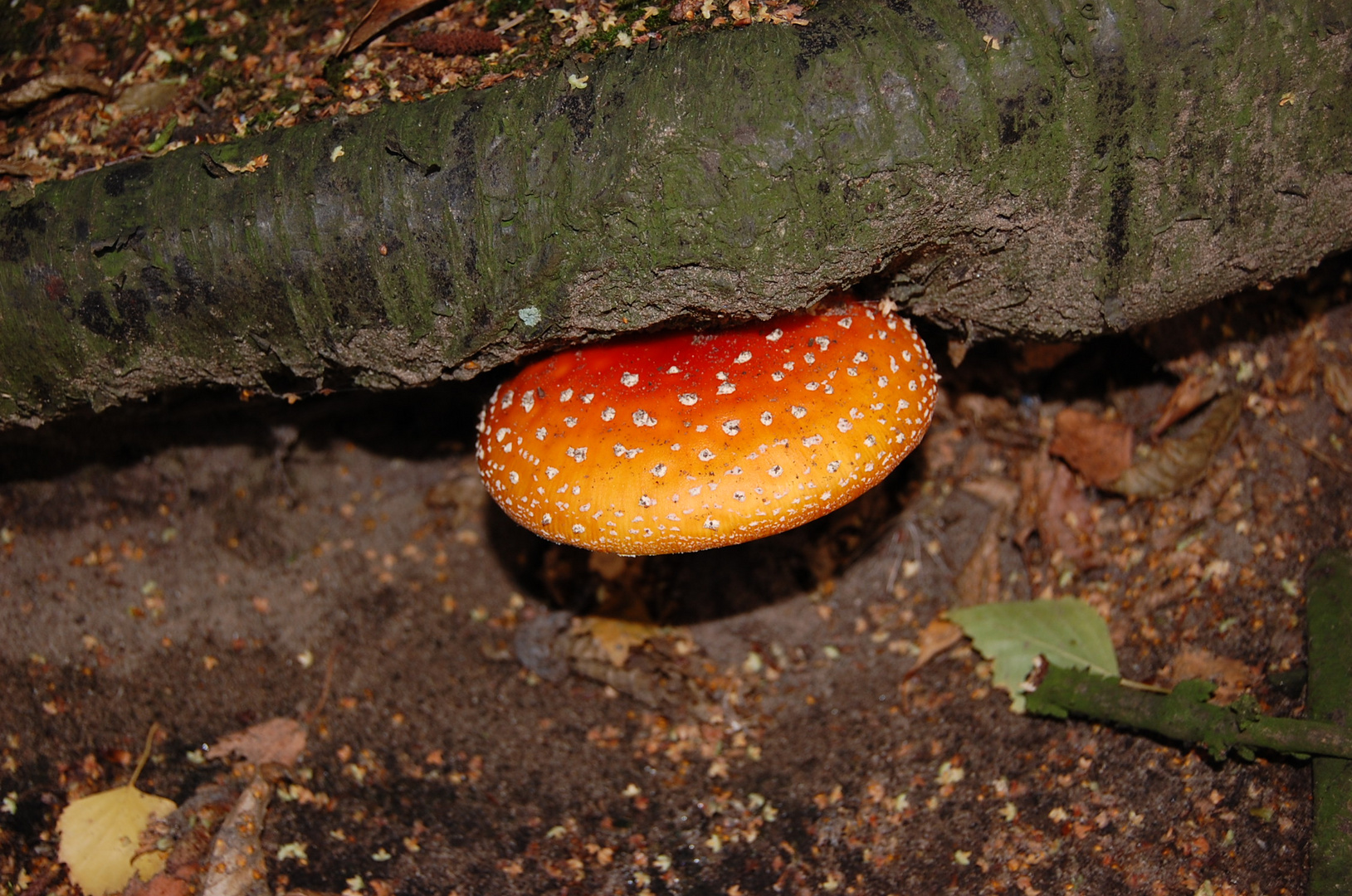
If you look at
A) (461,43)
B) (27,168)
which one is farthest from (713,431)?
(27,168)

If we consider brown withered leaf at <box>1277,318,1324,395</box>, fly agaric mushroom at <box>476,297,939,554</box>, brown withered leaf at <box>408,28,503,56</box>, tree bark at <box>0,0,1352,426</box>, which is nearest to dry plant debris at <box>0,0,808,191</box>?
brown withered leaf at <box>408,28,503,56</box>

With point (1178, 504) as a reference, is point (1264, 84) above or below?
above

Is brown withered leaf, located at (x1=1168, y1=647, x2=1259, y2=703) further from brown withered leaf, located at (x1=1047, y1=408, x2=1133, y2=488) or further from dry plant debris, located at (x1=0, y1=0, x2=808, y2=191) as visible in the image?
dry plant debris, located at (x1=0, y1=0, x2=808, y2=191)

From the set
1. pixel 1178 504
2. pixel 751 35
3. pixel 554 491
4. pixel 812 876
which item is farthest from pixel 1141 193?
pixel 812 876

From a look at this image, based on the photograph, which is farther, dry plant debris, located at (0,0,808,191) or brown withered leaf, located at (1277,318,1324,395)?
brown withered leaf, located at (1277,318,1324,395)

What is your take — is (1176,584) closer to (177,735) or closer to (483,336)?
(483,336)

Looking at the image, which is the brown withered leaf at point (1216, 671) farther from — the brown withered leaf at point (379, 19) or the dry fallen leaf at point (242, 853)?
the brown withered leaf at point (379, 19)
